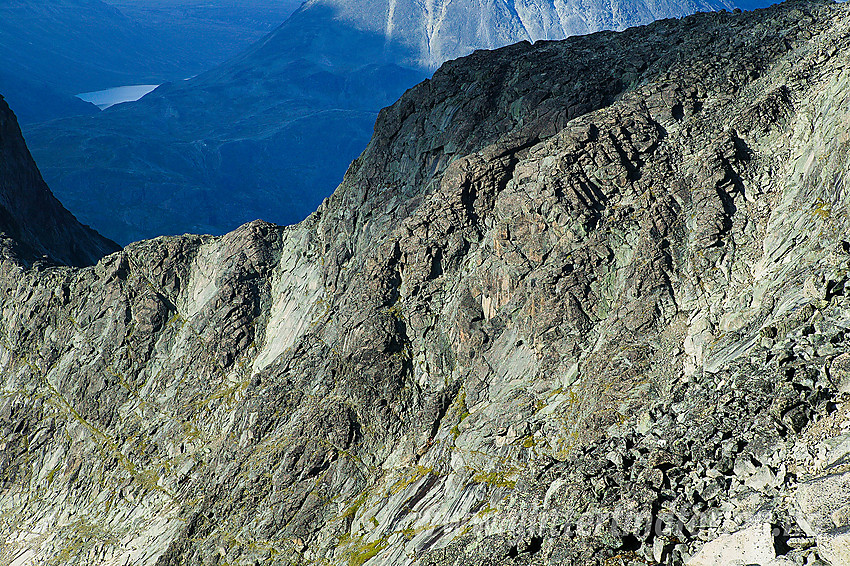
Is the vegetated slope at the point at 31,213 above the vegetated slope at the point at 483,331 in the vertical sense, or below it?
above

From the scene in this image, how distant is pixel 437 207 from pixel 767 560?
44.2 meters

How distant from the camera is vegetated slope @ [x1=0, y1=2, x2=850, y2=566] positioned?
30.9 metres

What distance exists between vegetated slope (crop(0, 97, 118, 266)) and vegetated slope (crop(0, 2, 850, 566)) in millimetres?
21554

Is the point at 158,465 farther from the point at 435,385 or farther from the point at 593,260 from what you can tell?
the point at 593,260

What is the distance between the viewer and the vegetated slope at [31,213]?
9506cm

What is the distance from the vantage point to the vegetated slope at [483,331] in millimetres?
30891

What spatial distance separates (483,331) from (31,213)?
276 ft

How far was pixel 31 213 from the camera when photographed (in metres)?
102

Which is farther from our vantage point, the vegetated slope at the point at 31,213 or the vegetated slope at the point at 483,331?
A: the vegetated slope at the point at 31,213

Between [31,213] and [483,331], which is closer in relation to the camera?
[483,331]

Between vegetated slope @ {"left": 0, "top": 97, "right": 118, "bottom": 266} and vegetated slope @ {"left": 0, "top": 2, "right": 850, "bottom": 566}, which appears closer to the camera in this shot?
vegetated slope @ {"left": 0, "top": 2, "right": 850, "bottom": 566}

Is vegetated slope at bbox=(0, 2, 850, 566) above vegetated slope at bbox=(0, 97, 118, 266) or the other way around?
the other way around

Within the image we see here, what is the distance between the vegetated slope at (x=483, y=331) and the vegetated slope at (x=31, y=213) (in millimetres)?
21554

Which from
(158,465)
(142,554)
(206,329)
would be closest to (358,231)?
(206,329)
